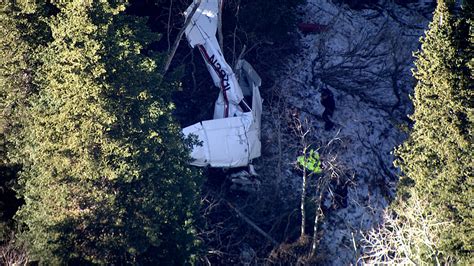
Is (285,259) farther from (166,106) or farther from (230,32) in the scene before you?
(230,32)

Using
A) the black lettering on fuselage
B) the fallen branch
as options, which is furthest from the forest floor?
the black lettering on fuselage

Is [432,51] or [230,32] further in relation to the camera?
[230,32]

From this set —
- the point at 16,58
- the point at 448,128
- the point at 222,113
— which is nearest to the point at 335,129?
the point at 222,113

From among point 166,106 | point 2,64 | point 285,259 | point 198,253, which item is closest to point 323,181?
point 285,259

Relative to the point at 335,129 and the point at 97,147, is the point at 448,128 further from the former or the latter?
the point at 97,147

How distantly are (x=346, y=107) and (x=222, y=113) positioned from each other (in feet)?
21.6

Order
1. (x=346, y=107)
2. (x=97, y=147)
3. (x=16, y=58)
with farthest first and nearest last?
(x=346, y=107) → (x=16, y=58) → (x=97, y=147)

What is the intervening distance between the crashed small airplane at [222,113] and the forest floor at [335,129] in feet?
4.86

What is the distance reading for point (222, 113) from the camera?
22.6m

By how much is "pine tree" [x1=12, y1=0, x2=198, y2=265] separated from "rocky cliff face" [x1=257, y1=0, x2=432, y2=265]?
24.0 ft

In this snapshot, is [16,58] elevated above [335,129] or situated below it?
above

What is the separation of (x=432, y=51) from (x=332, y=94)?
9168mm

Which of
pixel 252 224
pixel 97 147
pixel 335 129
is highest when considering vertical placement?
pixel 97 147

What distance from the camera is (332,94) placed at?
1053 inches
